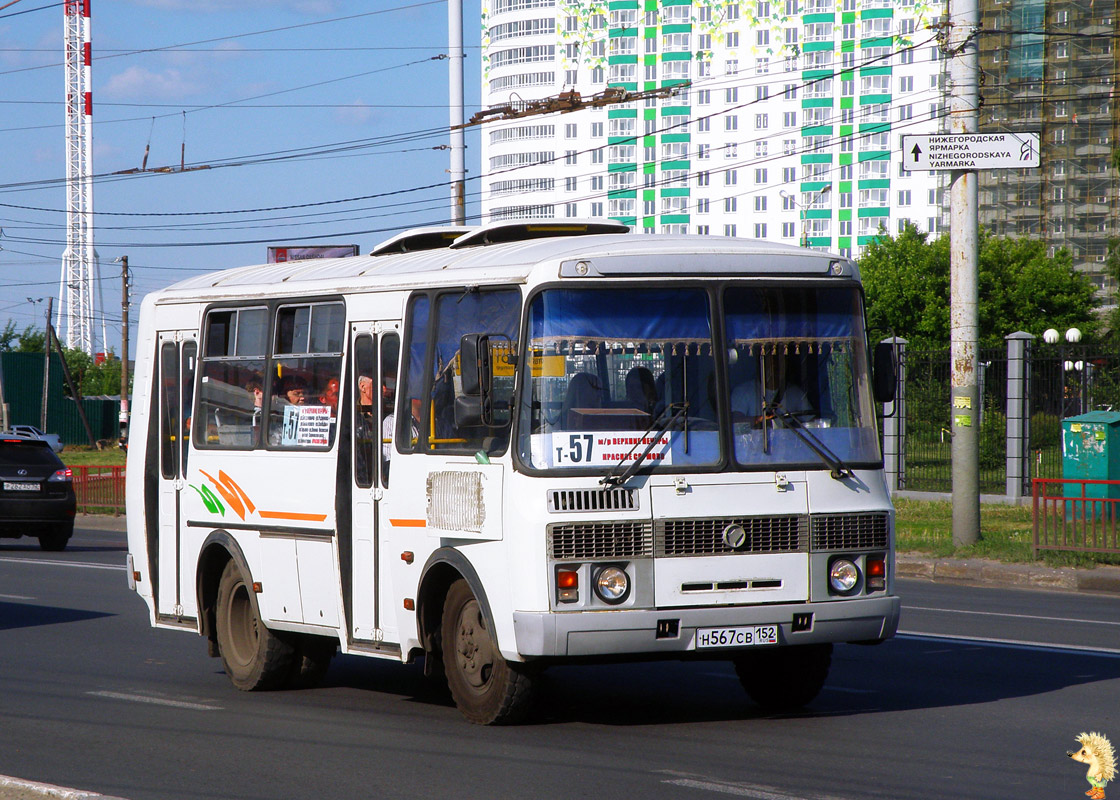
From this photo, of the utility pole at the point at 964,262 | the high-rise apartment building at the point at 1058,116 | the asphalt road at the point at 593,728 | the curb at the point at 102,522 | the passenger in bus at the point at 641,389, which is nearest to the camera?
the asphalt road at the point at 593,728

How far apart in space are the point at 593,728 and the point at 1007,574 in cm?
1036

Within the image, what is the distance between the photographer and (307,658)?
990 cm

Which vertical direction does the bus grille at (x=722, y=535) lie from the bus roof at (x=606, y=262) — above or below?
below

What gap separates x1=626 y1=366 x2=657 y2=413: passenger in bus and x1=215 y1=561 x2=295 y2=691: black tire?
126 inches

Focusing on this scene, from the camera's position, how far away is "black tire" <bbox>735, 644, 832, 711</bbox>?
852 cm

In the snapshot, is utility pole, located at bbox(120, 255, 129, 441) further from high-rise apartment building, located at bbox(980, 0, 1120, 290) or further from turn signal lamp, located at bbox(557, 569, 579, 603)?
turn signal lamp, located at bbox(557, 569, 579, 603)

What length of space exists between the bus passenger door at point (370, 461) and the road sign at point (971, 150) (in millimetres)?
10078

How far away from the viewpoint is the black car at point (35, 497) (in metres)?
23.8

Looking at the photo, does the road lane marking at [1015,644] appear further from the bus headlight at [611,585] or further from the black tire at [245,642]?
the black tire at [245,642]

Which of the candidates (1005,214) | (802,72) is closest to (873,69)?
(802,72)

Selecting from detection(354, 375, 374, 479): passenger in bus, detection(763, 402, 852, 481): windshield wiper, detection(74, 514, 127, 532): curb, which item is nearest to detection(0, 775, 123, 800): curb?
detection(354, 375, 374, 479): passenger in bus

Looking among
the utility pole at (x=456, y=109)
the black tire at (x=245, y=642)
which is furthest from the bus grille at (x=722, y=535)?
the utility pole at (x=456, y=109)

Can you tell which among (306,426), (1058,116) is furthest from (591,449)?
(1058,116)

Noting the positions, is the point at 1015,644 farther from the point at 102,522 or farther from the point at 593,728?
the point at 102,522
